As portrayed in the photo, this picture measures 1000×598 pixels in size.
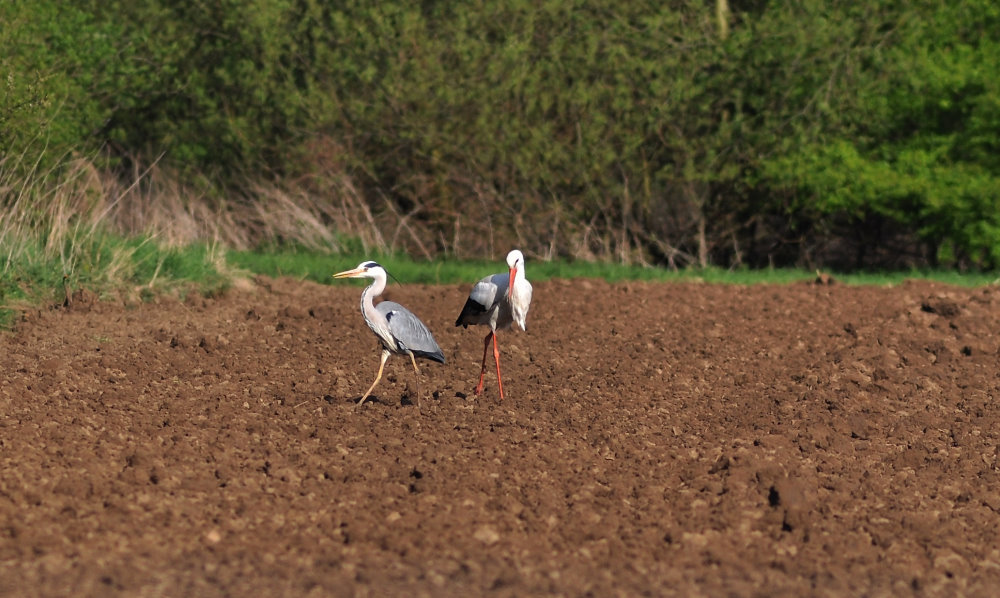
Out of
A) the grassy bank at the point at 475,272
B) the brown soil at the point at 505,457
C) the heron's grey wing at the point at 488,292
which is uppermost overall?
the heron's grey wing at the point at 488,292

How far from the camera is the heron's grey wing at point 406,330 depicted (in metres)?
7.13

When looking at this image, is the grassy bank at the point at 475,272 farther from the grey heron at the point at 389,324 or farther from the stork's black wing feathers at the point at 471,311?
the grey heron at the point at 389,324

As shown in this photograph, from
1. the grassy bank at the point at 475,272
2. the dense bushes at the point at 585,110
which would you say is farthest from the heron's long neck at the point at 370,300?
the dense bushes at the point at 585,110

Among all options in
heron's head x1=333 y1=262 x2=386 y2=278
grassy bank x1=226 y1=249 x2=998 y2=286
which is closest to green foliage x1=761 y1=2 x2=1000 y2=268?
grassy bank x1=226 y1=249 x2=998 y2=286

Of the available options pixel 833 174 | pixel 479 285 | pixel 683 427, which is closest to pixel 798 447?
pixel 683 427

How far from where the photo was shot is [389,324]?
7098 mm

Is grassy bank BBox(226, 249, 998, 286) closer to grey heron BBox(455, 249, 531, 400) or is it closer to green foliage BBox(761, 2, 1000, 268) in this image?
green foliage BBox(761, 2, 1000, 268)

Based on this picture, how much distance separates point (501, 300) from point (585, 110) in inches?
396

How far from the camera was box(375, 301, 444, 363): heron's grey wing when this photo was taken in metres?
7.13

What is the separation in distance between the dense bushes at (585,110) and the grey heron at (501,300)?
8347 millimetres

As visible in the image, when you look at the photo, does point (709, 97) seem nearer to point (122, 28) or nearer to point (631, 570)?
point (122, 28)

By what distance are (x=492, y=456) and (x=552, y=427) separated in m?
0.78

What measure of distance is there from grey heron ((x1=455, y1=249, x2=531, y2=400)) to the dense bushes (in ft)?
27.4

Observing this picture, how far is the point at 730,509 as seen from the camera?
18.6 feet
